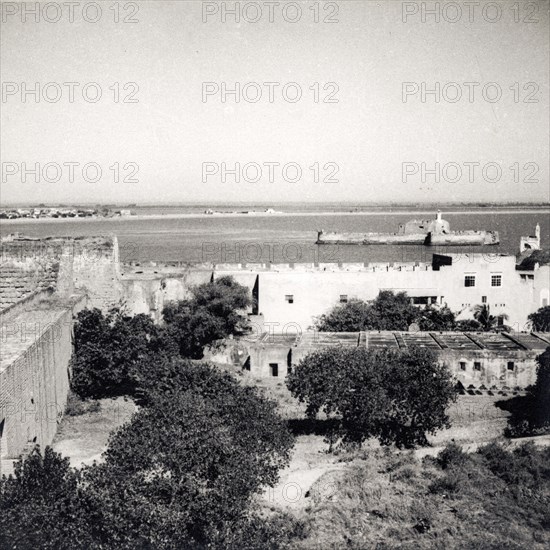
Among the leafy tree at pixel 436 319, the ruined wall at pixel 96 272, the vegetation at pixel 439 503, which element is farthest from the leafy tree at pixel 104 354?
the leafy tree at pixel 436 319

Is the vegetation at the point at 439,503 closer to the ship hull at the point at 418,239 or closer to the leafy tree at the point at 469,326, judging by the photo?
the leafy tree at the point at 469,326

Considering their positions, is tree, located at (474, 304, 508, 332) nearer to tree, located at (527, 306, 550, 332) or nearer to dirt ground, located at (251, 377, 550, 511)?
tree, located at (527, 306, 550, 332)

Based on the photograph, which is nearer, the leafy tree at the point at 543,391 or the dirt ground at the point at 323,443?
the dirt ground at the point at 323,443

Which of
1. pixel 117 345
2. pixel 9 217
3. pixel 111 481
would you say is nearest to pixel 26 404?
pixel 111 481

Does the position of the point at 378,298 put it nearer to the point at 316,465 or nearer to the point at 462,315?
the point at 462,315

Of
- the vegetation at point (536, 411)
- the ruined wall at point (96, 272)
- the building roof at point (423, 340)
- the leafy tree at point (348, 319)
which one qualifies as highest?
the ruined wall at point (96, 272)

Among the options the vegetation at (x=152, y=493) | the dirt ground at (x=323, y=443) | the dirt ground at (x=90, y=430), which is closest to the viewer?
the vegetation at (x=152, y=493)
